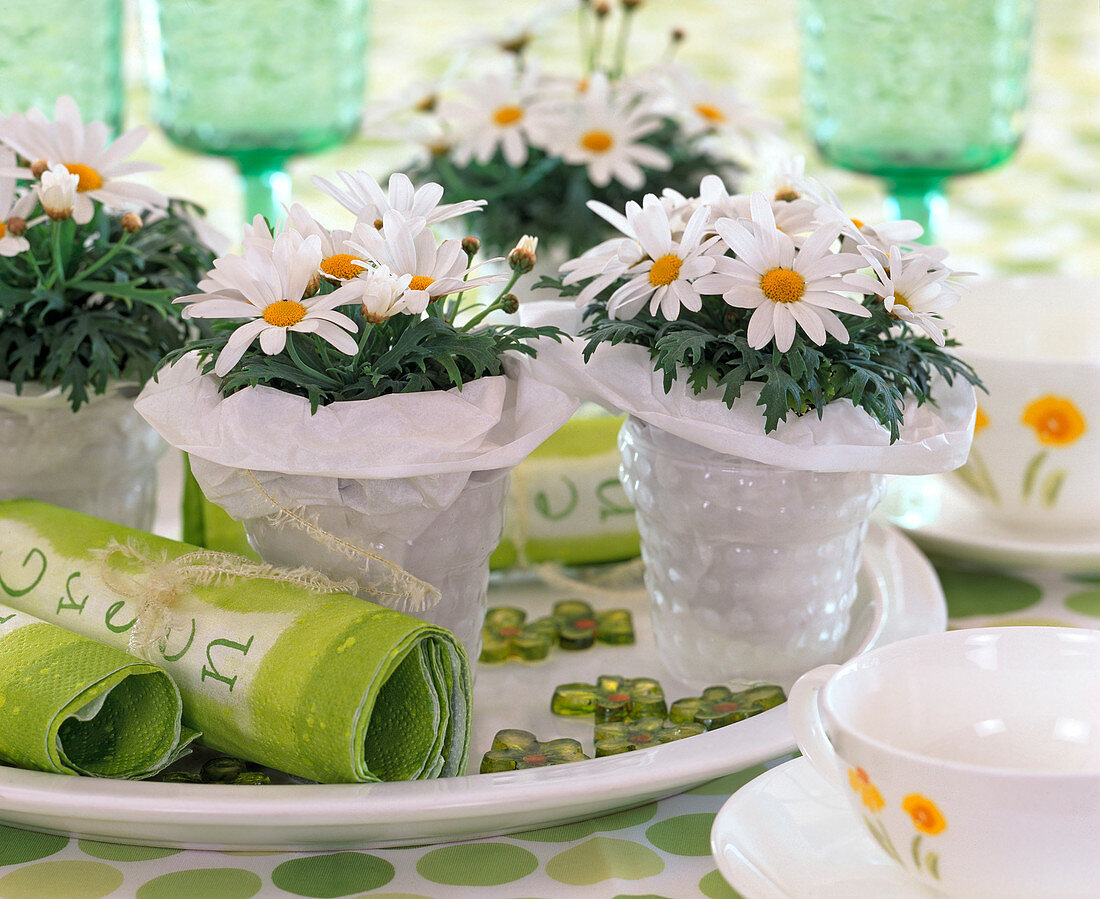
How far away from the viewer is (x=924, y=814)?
Result: 0.36 m

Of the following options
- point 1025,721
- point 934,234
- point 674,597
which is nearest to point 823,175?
point 934,234

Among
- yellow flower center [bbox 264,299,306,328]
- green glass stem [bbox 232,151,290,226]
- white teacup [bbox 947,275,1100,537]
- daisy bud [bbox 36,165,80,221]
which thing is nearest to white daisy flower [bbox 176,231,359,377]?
yellow flower center [bbox 264,299,306,328]

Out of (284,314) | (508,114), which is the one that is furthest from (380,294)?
(508,114)

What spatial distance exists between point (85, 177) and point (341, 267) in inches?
7.3

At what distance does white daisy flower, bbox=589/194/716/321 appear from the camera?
513 millimetres

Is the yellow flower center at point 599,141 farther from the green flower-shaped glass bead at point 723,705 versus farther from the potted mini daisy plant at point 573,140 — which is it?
the green flower-shaped glass bead at point 723,705

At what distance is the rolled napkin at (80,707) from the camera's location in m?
0.45

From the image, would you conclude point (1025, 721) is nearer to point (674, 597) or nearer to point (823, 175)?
point (674, 597)

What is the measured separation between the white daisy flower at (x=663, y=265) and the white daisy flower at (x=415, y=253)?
6 cm

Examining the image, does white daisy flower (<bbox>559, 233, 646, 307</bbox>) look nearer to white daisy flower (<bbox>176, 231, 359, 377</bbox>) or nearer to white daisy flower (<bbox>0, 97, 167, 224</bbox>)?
white daisy flower (<bbox>176, 231, 359, 377</bbox>)

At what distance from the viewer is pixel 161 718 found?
18.6 inches

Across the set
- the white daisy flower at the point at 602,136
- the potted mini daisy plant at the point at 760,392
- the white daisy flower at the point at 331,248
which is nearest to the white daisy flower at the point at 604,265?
the potted mini daisy plant at the point at 760,392

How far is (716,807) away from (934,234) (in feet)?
2.60

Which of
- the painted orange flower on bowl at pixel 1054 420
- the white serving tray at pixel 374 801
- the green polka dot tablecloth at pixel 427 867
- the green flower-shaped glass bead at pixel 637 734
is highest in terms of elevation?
the painted orange flower on bowl at pixel 1054 420
